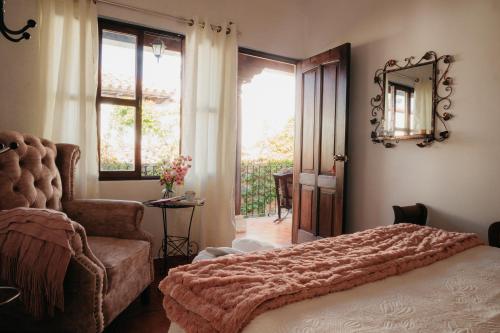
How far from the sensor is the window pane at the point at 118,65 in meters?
3.05

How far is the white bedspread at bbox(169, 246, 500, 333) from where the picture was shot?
0.80 m

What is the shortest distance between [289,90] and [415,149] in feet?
14.6

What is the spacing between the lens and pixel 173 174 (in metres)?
2.90

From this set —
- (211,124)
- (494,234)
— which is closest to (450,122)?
(494,234)

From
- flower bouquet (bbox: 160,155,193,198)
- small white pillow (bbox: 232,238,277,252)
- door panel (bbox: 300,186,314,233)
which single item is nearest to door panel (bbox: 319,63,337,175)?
door panel (bbox: 300,186,314,233)

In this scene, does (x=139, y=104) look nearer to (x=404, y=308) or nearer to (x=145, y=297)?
(x=145, y=297)

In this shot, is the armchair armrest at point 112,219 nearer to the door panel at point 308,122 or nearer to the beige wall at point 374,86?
the beige wall at point 374,86

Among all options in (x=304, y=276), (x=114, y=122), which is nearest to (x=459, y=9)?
(x=304, y=276)

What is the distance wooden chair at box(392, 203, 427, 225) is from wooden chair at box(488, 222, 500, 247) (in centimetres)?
52

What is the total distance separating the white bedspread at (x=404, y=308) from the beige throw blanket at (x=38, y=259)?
74 cm

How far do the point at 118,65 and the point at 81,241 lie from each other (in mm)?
2045

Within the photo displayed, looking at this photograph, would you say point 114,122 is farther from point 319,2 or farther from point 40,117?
point 319,2

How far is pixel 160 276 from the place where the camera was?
282 cm

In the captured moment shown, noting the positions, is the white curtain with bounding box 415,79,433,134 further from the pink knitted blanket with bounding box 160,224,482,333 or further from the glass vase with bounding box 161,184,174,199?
the glass vase with bounding box 161,184,174,199
